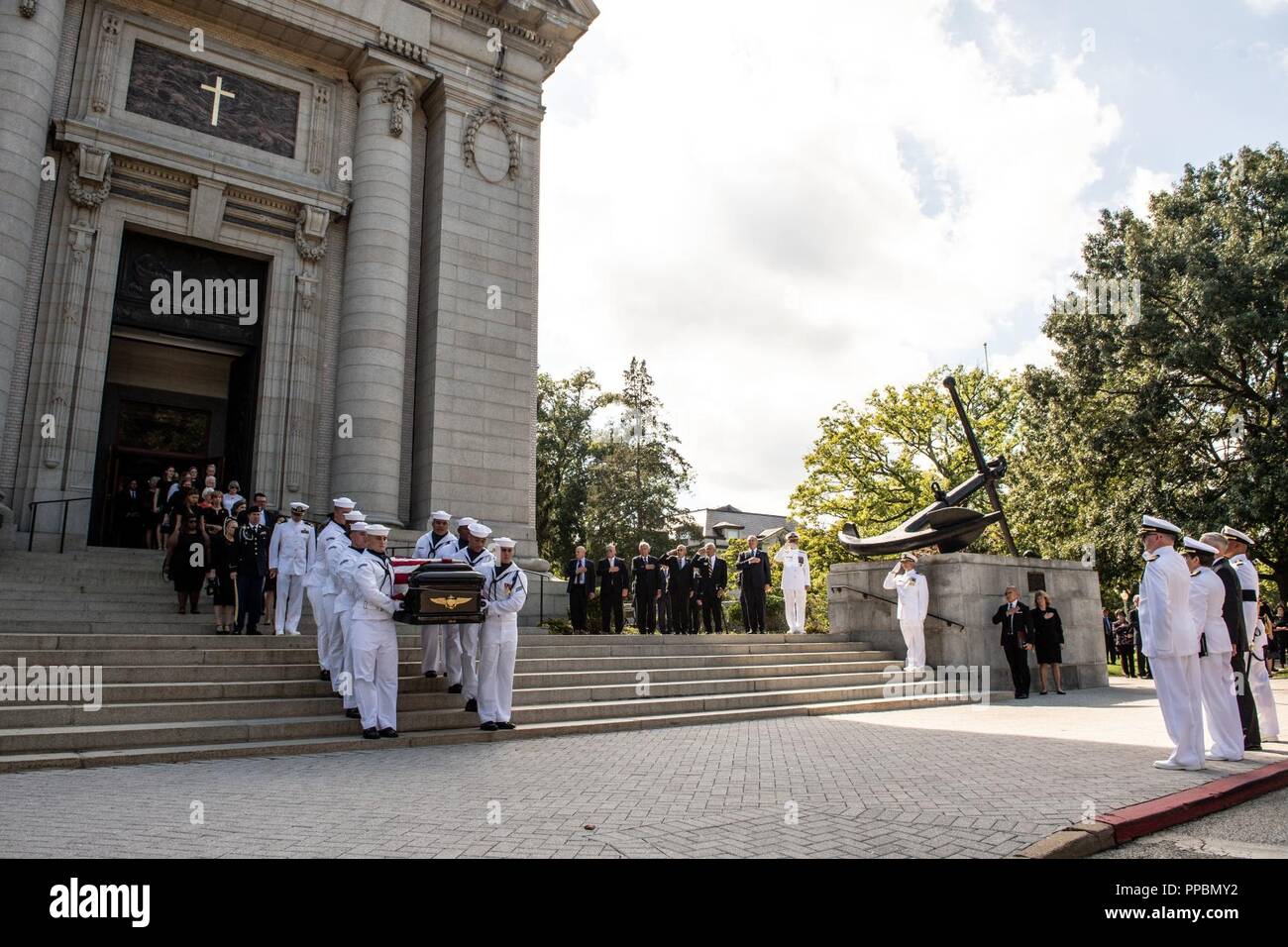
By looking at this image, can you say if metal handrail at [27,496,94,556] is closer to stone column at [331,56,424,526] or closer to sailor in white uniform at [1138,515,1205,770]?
stone column at [331,56,424,526]

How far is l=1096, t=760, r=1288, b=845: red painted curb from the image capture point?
5449 mm

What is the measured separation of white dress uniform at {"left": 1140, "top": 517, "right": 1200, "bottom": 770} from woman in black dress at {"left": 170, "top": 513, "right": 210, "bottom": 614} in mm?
12362

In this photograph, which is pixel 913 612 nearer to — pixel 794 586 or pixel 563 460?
pixel 794 586

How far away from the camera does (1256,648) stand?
1031 centimetres

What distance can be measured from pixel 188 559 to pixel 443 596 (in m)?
5.57

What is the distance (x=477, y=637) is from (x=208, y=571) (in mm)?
5539

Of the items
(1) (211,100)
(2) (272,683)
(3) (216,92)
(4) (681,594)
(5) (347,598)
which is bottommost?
(2) (272,683)

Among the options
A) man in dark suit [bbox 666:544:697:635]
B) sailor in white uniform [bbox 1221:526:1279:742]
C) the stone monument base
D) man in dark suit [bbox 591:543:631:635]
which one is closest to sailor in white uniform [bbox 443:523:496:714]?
man in dark suit [bbox 591:543:631:635]

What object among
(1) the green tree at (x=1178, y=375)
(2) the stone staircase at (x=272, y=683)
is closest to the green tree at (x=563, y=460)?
(1) the green tree at (x=1178, y=375)

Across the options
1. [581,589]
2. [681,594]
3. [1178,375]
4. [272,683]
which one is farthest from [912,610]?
[1178,375]

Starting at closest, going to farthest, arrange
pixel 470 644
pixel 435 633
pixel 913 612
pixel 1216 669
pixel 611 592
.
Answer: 1. pixel 1216 669
2. pixel 470 644
3. pixel 435 633
4. pixel 913 612
5. pixel 611 592

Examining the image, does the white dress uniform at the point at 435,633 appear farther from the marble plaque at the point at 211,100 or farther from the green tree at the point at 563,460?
the green tree at the point at 563,460
